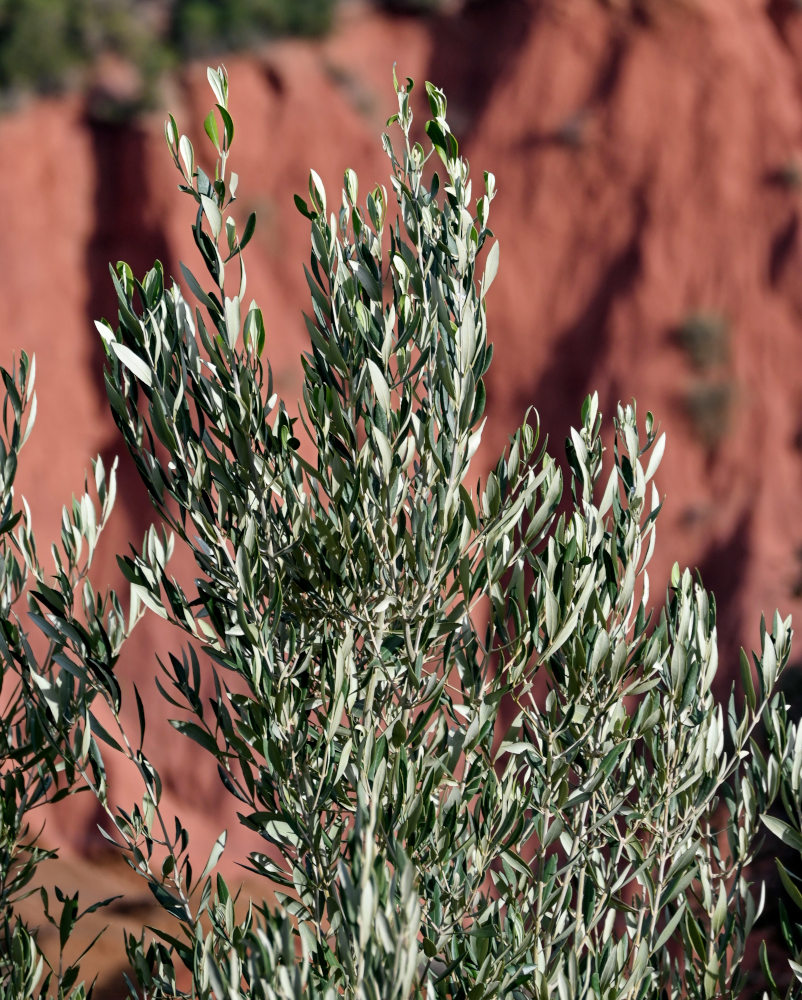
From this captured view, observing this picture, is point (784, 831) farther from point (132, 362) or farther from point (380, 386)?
point (132, 362)

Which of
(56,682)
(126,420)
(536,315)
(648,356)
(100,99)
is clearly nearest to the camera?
(126,420)

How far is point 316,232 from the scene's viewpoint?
3.25m

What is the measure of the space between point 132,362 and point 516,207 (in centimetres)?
1189

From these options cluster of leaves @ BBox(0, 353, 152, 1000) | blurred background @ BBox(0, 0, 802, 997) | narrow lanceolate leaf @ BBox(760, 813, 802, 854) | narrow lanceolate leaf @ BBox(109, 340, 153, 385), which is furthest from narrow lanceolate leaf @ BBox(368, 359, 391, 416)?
blurred background @ BBox(0, 0, 802, 997)

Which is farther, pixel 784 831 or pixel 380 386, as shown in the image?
pixel 784 831

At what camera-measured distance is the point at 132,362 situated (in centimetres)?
293

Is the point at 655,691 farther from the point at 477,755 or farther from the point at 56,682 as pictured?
the point at 56,682

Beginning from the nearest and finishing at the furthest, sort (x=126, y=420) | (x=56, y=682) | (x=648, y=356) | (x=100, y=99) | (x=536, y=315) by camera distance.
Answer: (x=126, y=420), (x=56, y=682), (x=648, y=356), (x=536, y=315), (x=100, y=99)

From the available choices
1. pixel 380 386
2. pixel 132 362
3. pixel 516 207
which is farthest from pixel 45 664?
pixel 516 207

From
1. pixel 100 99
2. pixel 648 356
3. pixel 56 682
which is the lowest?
pixel 56 682

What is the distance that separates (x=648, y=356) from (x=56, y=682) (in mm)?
10794

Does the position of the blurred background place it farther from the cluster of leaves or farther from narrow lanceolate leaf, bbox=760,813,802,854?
the cluster of leaves

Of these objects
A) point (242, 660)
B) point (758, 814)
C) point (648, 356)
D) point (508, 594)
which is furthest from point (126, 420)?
point (648, 356)

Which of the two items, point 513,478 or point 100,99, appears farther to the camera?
point 100,99
